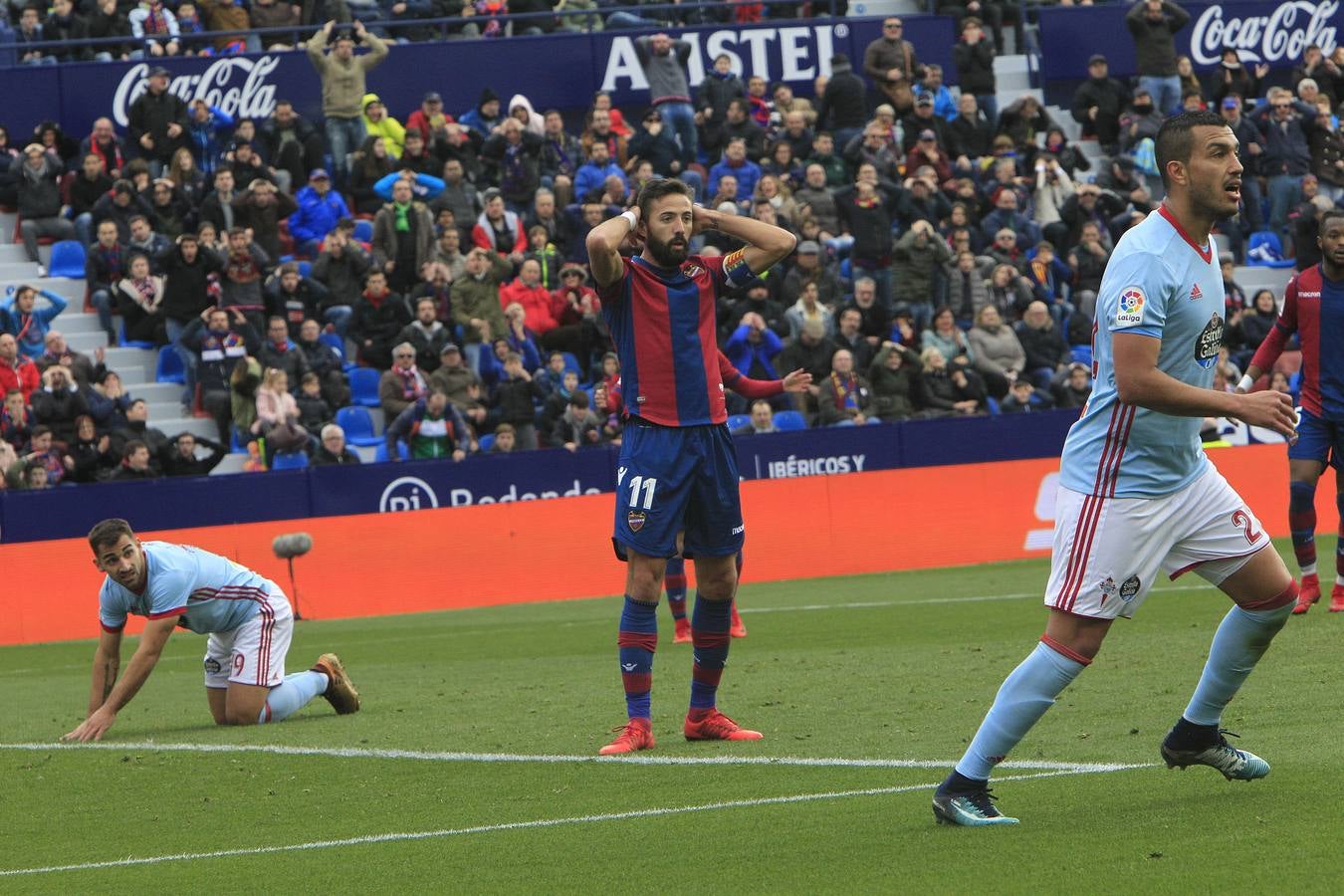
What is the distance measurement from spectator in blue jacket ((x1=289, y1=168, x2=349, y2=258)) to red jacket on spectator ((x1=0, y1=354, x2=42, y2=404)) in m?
4.16

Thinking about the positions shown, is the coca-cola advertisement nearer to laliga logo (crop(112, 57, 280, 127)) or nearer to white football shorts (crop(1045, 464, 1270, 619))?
laliga logo (crop(112, 57, 280, 127))

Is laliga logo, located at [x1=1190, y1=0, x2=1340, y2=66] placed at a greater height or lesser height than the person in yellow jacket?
greater

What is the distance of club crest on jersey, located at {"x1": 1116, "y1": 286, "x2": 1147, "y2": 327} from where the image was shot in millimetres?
6387

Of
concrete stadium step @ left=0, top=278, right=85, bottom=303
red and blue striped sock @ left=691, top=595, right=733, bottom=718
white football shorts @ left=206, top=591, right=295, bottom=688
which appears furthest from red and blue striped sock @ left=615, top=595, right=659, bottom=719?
concrete stadium step @ left=0, top=278, right=85, bottom=303

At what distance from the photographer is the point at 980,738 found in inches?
260

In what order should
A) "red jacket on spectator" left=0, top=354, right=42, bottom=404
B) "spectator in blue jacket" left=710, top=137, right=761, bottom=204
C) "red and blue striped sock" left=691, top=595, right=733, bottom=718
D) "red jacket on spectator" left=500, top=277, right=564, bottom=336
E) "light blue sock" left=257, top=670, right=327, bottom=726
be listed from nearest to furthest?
1. "red and blue striped sock" left=691, top=595, right=733, bottom=718
2. "light blue sock" left=257, top=670, right=327, bottom=726
3. "red jacket on spectator" left=0, top=354, right=42, bottom=404
4. "red jacket on spectator" left=500, top=277, right=564, bottom=336
5. "spectator in blue jacket" left=710, top=137, right=761, bottom=204

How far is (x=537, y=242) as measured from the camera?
26125mm

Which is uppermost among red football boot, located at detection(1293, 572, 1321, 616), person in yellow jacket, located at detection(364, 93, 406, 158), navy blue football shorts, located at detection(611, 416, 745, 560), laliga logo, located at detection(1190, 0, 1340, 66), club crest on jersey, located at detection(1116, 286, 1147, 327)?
club crest on jersey, located at detection(1116, 286, 1147, 327)

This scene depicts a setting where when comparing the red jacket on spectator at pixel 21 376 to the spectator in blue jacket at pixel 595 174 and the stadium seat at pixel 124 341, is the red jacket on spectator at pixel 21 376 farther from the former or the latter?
the spectator in blue jacket at pixel 595 174

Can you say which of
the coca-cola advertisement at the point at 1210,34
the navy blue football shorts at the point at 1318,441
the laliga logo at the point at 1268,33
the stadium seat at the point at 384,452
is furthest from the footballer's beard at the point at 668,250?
the laliga logo at the point at 1268,33

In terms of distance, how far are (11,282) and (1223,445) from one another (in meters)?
15.1

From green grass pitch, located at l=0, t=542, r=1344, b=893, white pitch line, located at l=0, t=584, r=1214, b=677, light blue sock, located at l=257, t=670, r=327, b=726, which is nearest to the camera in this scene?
green grass pitch, located at l=0, t=542, r=1344, b=893

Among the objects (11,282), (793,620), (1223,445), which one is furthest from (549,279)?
(793,620)

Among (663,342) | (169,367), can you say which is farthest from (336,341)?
(663,342)
